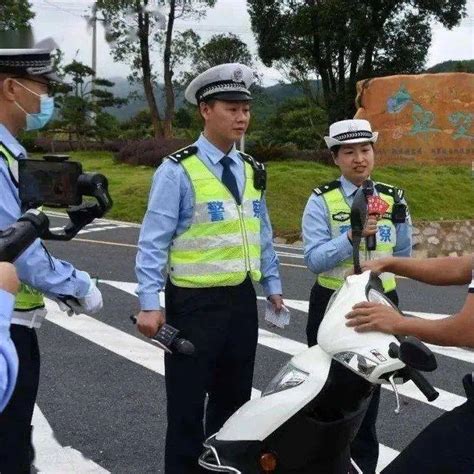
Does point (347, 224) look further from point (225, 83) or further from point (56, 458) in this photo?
point (56, 458)

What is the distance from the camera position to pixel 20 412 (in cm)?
276

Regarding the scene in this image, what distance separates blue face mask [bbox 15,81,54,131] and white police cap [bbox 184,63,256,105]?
782 millimetres

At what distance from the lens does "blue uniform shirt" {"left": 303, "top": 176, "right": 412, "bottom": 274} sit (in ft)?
12.3

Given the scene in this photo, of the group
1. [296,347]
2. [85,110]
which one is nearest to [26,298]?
[296,347]

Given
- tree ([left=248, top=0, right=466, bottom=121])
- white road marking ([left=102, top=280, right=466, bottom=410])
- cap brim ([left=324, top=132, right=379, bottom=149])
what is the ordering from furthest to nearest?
1. tree ([left=248, top=0, right=466, bottom=121])
2. white road marking ([left=102, top=280, right=466, bottom=410])
3. cap brim ([left=324, top=132, right=379, bottom=149])

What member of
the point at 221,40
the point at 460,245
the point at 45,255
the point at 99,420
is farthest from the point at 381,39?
the point at 45,255

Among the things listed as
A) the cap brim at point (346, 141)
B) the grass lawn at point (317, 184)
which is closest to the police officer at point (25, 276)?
the cap brim at point (346, 141)

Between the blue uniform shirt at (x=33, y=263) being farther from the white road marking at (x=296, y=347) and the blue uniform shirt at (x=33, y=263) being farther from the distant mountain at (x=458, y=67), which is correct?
the distant mountain at (x=458, y=67)

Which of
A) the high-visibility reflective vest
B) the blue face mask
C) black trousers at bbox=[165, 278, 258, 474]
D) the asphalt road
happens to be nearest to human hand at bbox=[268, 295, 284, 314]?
Answer: black trousers at bbox=[165, 278, 258, 474]

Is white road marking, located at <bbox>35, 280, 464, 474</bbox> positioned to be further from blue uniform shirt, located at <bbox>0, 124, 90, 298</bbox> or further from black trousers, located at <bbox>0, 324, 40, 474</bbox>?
blue uniform shirt, located at <bbox>0, 124, 90, 298</bbox>

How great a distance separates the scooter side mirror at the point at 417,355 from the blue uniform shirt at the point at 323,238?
149 centimetres

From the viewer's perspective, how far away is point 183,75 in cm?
3375

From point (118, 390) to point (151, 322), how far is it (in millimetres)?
2268

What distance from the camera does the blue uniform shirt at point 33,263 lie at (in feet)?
8.45
